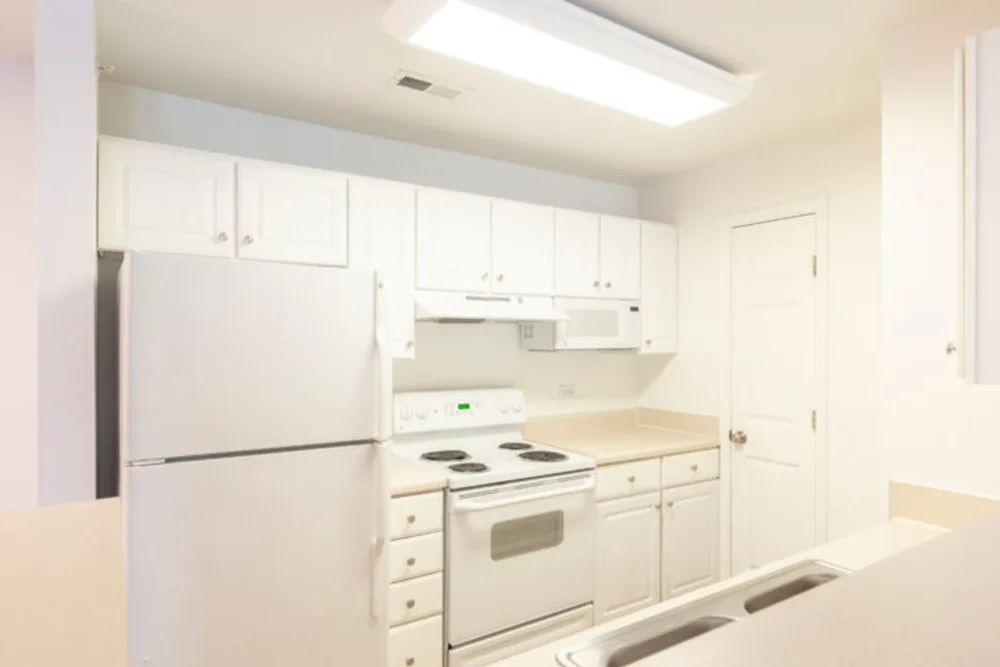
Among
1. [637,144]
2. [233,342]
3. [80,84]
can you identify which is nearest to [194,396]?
[233,342]

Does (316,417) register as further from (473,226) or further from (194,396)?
(473,226)

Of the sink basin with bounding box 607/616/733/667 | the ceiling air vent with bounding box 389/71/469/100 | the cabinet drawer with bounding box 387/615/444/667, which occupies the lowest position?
the cabinet drawer with bounding box 387/615/444/667

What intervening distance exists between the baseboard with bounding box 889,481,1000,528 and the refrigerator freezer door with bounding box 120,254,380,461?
1.70 metres

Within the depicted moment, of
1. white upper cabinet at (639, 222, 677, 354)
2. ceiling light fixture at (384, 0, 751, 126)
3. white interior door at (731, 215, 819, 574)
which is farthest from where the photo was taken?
white upper cabinet at (639, 222, 677, 354)

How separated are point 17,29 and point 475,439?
8.39 ft

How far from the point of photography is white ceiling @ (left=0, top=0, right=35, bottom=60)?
201 cm

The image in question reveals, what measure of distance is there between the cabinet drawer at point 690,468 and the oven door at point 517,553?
0.56 m

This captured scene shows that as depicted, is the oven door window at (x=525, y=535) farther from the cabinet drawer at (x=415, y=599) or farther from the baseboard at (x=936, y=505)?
the baseboard at (x=936, y=505)

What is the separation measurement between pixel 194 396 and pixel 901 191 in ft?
7.39

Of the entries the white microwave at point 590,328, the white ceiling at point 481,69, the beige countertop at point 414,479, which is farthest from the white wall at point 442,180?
the beige countertop at point 414,479

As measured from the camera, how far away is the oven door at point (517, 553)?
232 centimetres

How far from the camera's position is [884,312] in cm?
185

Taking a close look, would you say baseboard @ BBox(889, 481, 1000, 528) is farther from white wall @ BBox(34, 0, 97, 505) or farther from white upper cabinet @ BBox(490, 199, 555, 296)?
white wall @ BBox(34, 0, 97, 505)

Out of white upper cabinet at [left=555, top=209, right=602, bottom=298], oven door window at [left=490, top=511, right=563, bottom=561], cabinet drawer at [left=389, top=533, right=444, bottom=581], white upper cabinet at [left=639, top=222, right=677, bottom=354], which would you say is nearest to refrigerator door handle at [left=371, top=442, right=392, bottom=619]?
cabinet drawer at [left=389, top=533, right=444, bottom=581]
